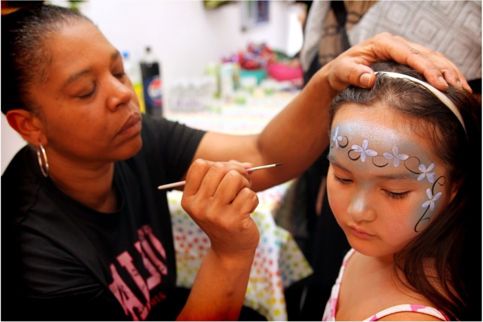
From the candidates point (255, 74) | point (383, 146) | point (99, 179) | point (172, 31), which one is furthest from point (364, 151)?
point (255, 74)

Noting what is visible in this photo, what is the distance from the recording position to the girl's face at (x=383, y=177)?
664 mm

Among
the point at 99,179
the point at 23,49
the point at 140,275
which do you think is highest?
the point at 23,49

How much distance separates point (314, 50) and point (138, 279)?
81cm

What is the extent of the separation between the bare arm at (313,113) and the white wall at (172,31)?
0.61 meters

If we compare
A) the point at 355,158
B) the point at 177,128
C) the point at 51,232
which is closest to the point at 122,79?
the point at 177,128

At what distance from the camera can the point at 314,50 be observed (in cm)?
130

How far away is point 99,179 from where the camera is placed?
1.03 meters

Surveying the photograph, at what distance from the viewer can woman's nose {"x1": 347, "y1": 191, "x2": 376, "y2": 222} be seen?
0.69 meters

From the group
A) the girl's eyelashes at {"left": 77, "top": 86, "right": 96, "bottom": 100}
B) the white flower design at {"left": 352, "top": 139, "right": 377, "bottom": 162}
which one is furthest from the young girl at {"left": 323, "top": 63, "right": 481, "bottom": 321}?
the girl's eyelashes at {"left": 77, "top": 86, "right": 96, "bottom": 100}

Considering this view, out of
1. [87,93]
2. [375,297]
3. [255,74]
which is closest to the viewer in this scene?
[375,297]

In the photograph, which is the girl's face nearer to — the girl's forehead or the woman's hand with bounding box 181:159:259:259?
the girl's forehead

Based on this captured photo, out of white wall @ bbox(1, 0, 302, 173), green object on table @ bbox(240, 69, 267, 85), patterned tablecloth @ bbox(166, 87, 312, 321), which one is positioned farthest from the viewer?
green object on table @ bbox(240, 69, 267, 85)

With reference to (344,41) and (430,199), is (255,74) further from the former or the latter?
(430,199)

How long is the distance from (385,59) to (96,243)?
2.33 ft
